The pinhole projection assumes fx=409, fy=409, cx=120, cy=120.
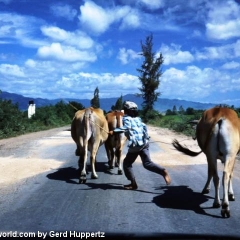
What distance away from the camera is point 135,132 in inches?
322

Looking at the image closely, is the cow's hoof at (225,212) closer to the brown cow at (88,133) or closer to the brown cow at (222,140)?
the brown cow at (222,140)

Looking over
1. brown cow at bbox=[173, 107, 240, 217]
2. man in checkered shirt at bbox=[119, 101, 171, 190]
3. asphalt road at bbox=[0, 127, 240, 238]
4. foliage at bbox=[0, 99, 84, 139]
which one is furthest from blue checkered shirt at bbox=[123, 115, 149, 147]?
foliage at bbox=[0, 99, 84, 139]

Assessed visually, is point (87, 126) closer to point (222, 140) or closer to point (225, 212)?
point (222, 140)

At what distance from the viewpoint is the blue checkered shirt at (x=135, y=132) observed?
26.6 feet

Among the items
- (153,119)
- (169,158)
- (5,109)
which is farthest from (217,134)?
(153,119)

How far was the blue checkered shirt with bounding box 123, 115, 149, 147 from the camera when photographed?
26.6 ft

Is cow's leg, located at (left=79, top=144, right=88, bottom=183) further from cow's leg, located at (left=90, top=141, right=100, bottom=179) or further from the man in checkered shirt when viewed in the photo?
the man in checkered shirt

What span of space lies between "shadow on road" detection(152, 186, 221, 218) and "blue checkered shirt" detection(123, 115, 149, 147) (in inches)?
43.9

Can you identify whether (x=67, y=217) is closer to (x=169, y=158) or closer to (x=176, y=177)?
(x=176, y=177)

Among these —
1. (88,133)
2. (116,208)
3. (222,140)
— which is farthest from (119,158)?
(222,140)

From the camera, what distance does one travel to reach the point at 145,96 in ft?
160

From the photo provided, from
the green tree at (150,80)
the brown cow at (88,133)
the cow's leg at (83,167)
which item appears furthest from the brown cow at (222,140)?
the green tree at (150,80)

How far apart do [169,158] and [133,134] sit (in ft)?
17.8

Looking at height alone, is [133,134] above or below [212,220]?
above
